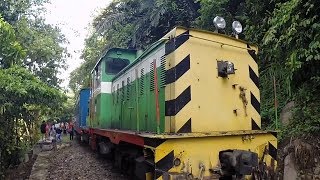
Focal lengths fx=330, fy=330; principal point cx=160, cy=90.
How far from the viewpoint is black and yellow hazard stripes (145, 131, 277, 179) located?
4.03m

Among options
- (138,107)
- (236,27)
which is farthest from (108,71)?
(236,27)

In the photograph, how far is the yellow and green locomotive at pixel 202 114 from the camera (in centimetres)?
421

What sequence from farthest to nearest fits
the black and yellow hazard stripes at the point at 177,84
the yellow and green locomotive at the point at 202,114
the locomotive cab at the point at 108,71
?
the locomotive cab at the point at 108,71, the black and yellow hazard stripes at the point at 177,84, the yellow and green locomotive at the point at 202,114

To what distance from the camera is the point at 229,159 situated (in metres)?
4.34

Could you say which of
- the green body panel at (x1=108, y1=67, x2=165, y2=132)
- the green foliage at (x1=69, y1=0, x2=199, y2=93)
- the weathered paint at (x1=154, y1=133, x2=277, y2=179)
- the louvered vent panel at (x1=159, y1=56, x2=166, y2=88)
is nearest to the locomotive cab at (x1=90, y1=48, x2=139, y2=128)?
the green body panel at (x1=108, y1=67, x2=165, y2=132)

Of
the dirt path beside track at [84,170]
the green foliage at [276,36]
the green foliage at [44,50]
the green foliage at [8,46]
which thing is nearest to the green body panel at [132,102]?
the dirt path beside track at [84,170]

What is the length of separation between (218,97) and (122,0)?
12.3 m

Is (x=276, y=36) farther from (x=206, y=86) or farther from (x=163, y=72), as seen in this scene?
(x=163, y=72)

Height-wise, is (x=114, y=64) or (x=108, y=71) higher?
(x=114, y=64)

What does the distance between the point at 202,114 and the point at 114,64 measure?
484cm

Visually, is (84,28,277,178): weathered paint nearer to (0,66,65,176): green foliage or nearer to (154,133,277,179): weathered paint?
(154,133,277,179): weathered paint

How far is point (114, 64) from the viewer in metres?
9.07

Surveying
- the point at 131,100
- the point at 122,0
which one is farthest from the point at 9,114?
the point at 122,0

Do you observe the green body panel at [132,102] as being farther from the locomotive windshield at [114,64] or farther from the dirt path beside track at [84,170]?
the dirt path beside track at [84,170]
